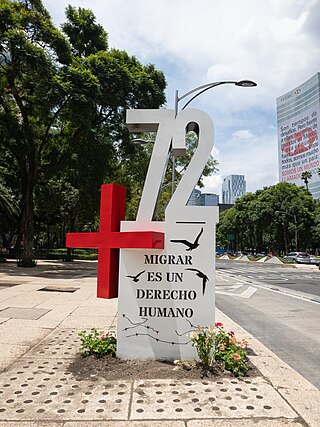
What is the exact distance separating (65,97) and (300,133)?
521 feet

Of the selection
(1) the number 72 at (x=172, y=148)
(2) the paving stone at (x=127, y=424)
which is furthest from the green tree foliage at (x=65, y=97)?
(2) the paving stone at (x=127, y=424)

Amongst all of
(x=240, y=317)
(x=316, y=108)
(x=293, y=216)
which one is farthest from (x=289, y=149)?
(x=240, y=317)

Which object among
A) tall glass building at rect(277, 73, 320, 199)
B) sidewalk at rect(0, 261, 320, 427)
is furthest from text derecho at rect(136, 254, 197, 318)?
tall glass building at rect(277, 73, 320, 199)

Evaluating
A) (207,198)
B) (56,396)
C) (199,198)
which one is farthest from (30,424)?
(207,198)

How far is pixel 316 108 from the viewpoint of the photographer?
489 ft

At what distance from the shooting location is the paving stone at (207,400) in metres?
3.59

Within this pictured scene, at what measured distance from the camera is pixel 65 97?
20.5 m

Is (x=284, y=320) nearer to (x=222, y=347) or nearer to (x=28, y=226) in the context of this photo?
(x=222, y=347)

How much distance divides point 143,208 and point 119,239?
63 cm

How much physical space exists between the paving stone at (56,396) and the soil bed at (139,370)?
0.57 ft

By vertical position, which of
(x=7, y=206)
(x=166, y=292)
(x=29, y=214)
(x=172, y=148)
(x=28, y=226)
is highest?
(x=7, y=206)

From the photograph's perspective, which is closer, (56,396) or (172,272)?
(56,396)

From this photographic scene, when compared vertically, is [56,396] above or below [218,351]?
below

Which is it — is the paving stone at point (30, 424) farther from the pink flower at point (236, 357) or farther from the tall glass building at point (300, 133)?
the tall glass building at point (300, 133)
